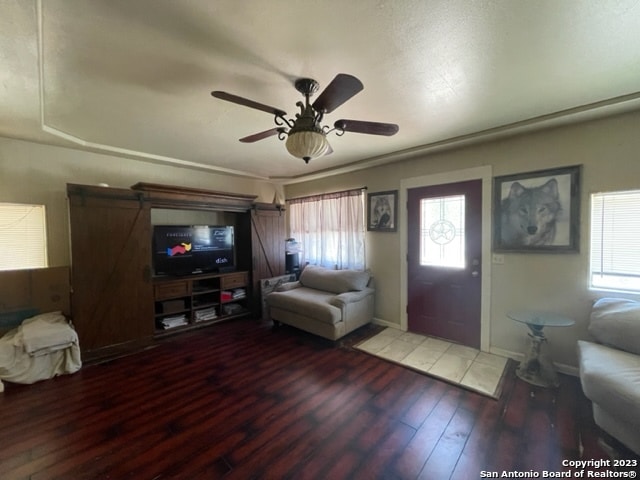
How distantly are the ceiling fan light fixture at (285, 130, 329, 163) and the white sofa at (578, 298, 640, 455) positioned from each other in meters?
2.40

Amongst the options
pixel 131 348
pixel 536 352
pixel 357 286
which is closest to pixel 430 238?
pixel 357 286

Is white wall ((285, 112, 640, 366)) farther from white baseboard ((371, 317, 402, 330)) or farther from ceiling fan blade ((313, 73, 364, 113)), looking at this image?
ceiling fan blade ((313, 73, 364, 113))

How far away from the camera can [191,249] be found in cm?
382

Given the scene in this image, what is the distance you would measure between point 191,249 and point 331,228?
228cm

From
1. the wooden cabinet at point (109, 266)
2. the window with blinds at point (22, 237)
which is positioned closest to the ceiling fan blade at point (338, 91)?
the wooden cabinet at point (109, 266)

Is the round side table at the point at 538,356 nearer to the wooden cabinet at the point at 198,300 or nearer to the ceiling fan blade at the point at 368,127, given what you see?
the ceiling fan blade at the point at 368,127

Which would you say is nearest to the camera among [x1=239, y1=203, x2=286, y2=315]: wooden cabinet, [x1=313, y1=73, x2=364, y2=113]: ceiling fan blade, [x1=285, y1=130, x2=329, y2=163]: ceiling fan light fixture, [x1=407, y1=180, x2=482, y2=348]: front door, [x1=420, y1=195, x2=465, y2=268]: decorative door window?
[x1=313, y1=73, x2=364, y2=113]: ceiling fan blade

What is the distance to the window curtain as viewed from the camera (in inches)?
164

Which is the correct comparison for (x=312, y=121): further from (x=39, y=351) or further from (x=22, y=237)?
(x=22, y=237)

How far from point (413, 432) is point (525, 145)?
300 centimetres

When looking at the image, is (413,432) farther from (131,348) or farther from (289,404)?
(131,348)

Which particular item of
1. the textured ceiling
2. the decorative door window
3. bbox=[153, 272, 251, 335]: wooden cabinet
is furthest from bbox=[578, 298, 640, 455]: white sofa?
bbox=[153, 272, 251, 335]: wooden cabinet

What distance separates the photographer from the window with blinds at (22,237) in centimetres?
282

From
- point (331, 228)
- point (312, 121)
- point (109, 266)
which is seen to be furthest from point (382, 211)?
point (109, 266)
